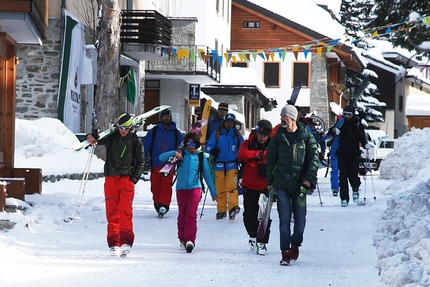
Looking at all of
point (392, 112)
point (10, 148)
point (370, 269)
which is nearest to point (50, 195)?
point (10, 148)

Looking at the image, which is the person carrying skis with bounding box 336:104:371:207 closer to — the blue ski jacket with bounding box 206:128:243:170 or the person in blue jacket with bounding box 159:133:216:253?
the blue ski jacket with bounding box 206:128:243:170

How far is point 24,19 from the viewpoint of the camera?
13.9m

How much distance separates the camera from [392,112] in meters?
75.2

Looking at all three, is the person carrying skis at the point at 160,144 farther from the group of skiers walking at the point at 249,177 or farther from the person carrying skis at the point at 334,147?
the person carrying skis at the point at 334,147

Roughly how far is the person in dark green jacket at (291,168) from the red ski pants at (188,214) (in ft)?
4.03

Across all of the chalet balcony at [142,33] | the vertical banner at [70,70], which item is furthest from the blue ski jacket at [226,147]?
the chalet balcony at [142,33]

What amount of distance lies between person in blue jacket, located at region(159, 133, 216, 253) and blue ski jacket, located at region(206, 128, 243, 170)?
264cm

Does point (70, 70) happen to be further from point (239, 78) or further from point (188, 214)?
point (239, 78)

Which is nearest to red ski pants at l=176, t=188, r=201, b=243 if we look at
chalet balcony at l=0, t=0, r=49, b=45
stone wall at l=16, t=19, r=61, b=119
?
chalet balcony at l=0, t=0, r=49, b=45

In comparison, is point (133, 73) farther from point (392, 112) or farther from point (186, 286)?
point (392, 112)

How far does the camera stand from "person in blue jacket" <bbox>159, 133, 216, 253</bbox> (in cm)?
1066

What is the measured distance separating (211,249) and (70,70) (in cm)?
1448

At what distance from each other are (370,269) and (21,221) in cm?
498

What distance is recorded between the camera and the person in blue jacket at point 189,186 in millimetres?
10664
